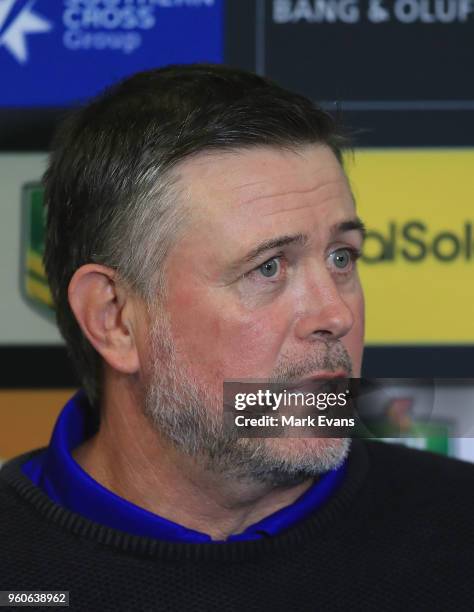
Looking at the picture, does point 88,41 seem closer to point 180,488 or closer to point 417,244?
point 417,244

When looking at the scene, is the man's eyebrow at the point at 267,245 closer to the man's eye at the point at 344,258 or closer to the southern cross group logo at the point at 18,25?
the man's eye at the point at 344,258

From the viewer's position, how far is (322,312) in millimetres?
1203

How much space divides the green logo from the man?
0.41 metres

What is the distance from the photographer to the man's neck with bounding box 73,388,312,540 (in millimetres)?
1290

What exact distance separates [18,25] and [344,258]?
0.81 meters

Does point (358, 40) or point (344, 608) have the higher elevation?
point (358, 40)

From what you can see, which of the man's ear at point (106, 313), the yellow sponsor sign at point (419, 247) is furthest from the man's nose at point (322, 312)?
the yellow sponsor sign at point (419, 247)

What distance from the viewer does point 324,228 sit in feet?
4.12

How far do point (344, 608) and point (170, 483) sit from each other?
27 cm

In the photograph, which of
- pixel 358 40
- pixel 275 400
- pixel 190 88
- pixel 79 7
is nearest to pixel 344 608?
pixel 275 400

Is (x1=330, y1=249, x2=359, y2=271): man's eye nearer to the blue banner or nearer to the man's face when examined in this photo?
the man's face

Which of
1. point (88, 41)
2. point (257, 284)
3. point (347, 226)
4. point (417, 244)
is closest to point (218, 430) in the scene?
point (257, 284)

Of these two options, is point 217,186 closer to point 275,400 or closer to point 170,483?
point 275,400

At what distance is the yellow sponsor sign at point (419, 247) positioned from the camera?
5.66 ft
